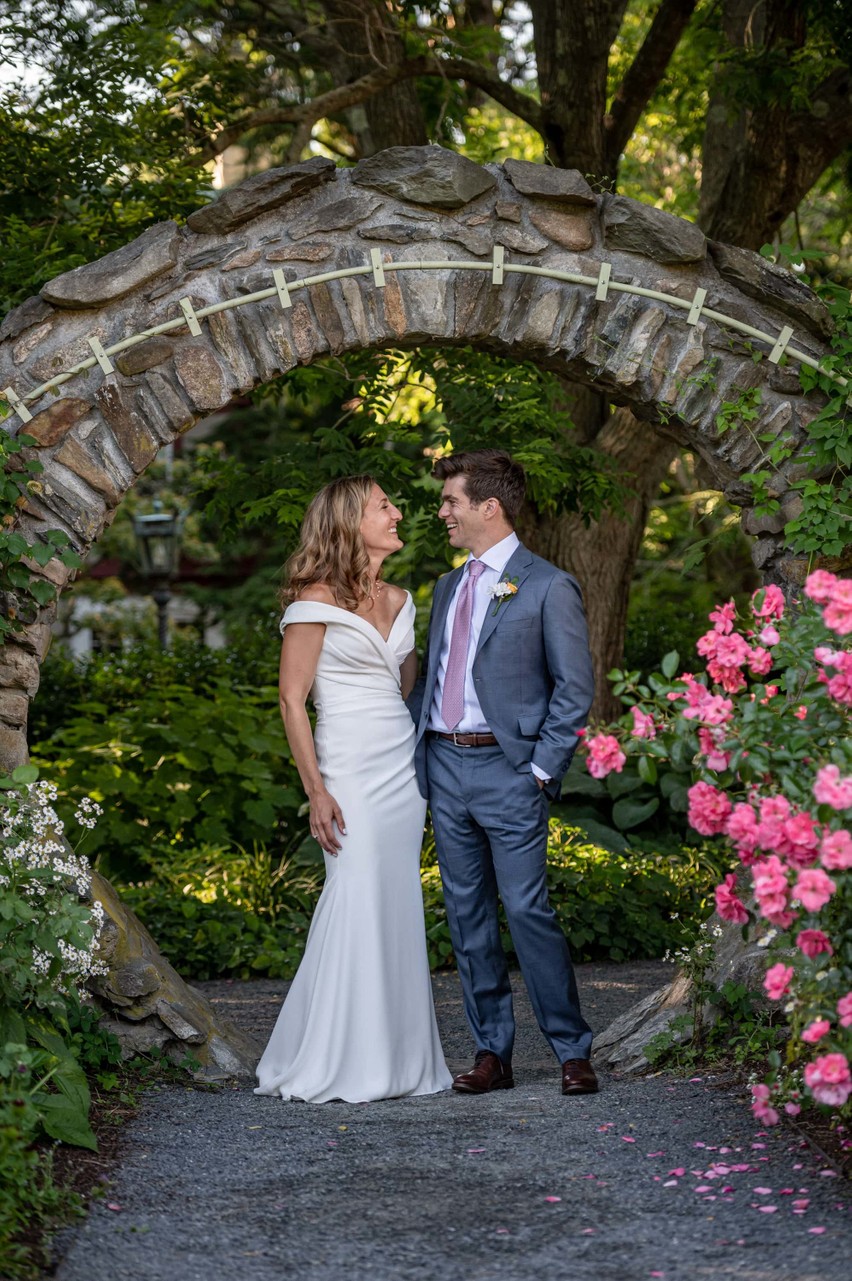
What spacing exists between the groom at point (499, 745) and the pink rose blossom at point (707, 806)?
0.95 meters

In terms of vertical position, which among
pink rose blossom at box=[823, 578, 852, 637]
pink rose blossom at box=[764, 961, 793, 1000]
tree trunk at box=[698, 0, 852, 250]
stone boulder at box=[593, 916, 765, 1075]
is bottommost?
stone boulder at box=[593, 916, 765, 1075]

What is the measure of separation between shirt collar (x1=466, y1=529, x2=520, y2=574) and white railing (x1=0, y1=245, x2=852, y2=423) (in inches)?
36.4

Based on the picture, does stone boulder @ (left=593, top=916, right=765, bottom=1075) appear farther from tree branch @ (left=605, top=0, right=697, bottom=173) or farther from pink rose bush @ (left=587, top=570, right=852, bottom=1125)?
tree branch @ (left=605, top=0, right=697, bottom=173)

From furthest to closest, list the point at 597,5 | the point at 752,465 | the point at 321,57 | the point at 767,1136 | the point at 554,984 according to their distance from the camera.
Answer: the point at 321,57
the point at 597,5
the point at 752,465
the point at 554,984
the point at 767,1136

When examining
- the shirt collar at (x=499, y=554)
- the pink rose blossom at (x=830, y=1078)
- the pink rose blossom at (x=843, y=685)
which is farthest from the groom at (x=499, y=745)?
the pink rose blossom at (x=830, y=1078)

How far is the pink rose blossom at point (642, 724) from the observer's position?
10.0 ft

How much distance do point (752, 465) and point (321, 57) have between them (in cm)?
432

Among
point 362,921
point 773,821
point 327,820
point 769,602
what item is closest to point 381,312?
point 327,820

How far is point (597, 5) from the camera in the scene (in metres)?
7.18

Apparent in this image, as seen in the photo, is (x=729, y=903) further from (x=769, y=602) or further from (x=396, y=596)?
(x=396, y=596)

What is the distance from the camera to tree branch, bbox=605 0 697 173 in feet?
23.8

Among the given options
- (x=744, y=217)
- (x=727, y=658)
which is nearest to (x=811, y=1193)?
(x=727, y=658)

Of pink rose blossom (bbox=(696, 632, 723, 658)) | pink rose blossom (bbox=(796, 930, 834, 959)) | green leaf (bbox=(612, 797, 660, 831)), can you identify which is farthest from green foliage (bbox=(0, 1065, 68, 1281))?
green leaf (bbox=(612, 797, 660, 831))

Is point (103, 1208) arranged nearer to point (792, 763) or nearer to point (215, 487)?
point (792, 763)
